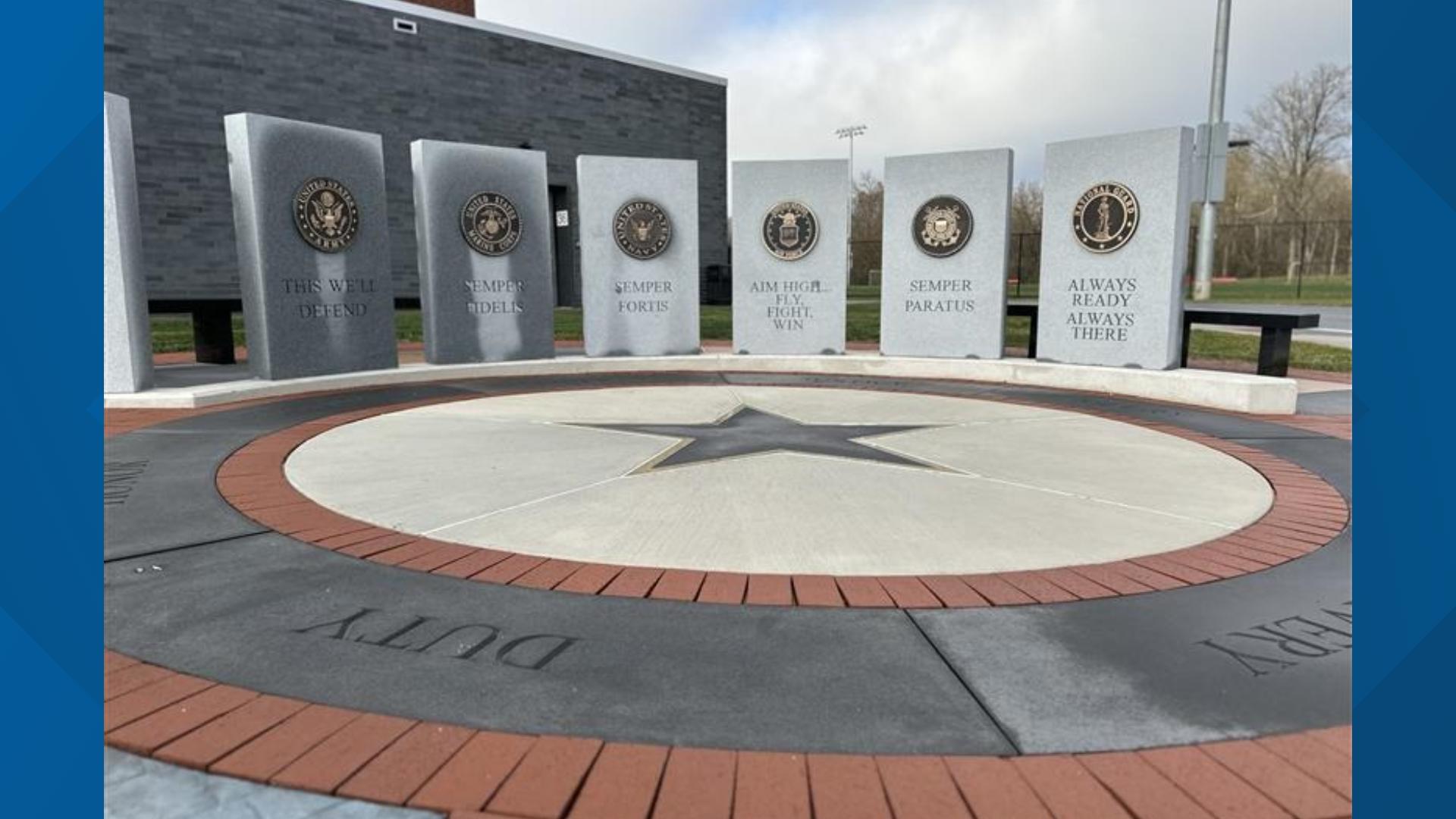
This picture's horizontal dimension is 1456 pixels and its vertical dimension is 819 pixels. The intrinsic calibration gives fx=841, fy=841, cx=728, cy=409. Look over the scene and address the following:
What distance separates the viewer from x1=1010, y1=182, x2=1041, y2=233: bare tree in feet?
158

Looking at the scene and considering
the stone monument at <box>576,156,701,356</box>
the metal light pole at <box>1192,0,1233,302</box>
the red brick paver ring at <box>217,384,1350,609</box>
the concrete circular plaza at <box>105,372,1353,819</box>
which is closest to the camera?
the concrete circular plaza at <box>105,372,1353,819</box>

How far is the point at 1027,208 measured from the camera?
5509cm

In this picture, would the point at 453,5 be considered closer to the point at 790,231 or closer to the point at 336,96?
the point at 336,96

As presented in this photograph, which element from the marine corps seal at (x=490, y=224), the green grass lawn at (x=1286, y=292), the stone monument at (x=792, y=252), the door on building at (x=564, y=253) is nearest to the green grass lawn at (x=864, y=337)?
the marine corps seal at (x=490, y=224)

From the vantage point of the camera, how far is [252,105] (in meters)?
21.3

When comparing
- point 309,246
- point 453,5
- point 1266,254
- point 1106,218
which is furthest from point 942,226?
point 1266,254

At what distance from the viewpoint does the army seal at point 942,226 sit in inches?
416

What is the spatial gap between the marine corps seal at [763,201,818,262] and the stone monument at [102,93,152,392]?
717cm

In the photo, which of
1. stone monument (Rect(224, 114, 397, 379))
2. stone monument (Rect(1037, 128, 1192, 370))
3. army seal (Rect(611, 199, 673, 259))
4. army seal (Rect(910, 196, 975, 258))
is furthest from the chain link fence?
stone monument (Rect(224, 114, 397, 379))

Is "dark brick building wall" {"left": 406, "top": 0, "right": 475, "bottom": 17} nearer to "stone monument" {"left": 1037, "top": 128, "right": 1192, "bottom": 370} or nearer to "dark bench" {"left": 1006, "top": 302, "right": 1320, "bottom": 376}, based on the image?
"stone monument" {"left": 1037, "top": 128, "right": 1192, "bottom": 370}

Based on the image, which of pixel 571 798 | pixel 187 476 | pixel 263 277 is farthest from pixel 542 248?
pixel 571 798

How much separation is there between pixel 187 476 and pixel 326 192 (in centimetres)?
517

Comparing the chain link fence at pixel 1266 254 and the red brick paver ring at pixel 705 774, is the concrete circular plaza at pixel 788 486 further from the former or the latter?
the chain link fence at pixel 1266 254
